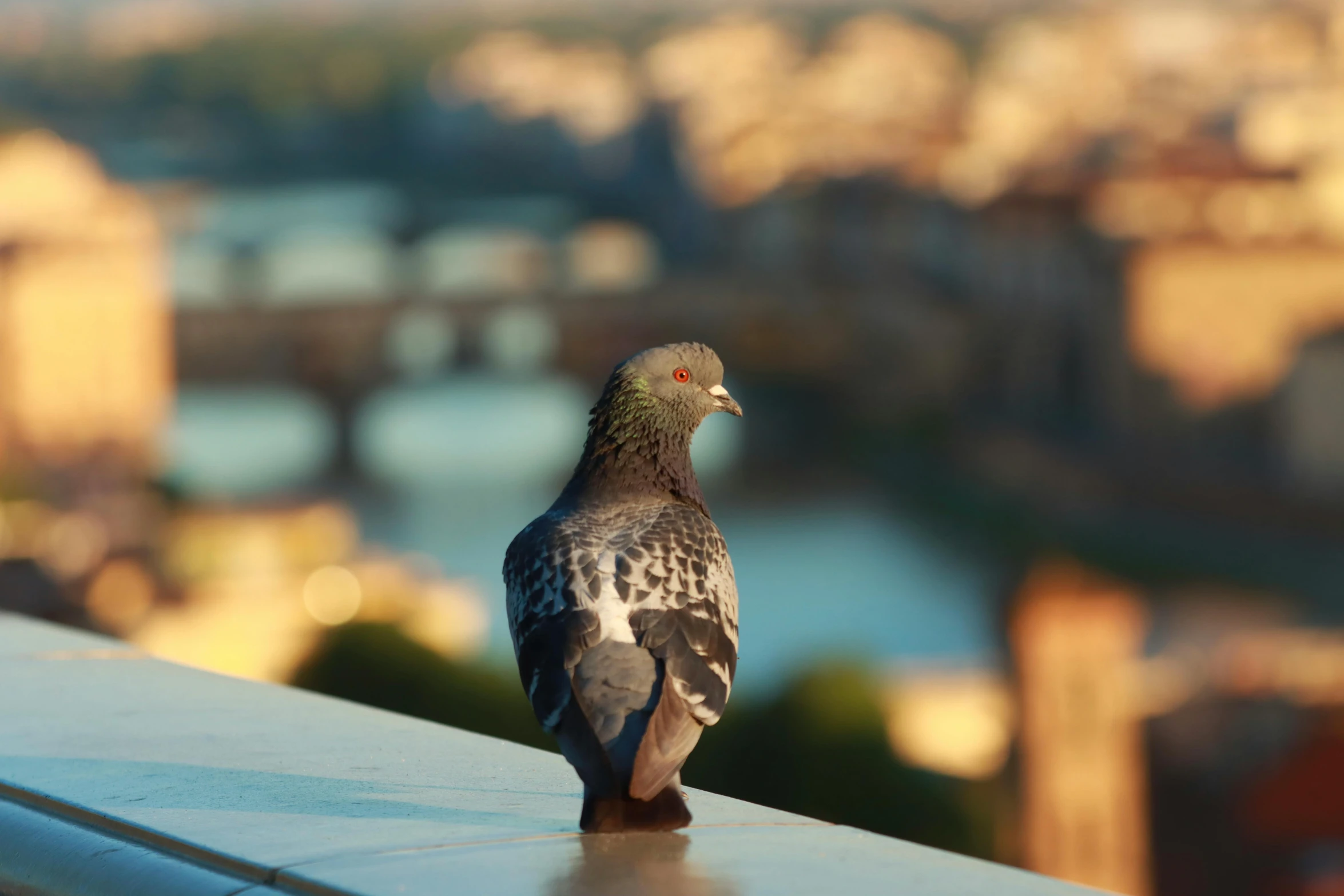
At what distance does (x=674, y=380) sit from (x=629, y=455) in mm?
27

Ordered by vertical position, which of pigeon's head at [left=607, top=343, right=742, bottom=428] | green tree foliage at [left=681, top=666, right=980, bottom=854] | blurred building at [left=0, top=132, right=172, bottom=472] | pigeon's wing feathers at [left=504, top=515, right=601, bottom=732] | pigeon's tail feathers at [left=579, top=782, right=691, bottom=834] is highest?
blurred building at [left=0, top=132, right=172, bottom=472]

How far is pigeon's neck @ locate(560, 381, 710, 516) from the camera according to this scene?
Answer: 0.73m

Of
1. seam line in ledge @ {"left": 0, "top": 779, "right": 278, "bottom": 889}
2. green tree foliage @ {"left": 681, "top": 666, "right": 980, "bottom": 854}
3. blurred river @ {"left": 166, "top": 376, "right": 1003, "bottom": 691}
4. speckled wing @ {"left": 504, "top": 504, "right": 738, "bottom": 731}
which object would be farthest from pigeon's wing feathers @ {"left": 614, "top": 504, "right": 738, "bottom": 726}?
blurred river @ {"left": 166, "top": 376, "right": 1003, "bottom": 691}

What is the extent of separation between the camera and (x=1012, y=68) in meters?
39.5

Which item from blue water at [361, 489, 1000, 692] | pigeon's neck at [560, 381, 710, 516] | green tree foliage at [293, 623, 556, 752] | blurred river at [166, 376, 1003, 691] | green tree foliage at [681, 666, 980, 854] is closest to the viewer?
A: pigeon's neck at [560, 381, 710, 516]

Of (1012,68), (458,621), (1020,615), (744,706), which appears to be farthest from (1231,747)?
(1012,68)

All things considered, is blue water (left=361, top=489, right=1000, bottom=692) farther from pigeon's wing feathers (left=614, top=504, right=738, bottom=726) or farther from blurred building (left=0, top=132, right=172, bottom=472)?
pigeon's wing feathers (left=614, top=504, right=738, bottom=726)

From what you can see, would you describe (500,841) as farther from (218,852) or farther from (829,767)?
(829,767)

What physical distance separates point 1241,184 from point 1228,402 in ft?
8.87

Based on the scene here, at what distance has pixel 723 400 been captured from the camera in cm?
75

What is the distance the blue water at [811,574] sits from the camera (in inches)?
346

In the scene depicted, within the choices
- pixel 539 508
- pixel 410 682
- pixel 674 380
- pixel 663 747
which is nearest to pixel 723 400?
pixel 674 380

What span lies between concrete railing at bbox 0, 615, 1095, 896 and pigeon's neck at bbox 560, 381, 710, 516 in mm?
94

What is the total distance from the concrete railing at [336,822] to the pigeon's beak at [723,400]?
0.40ft
